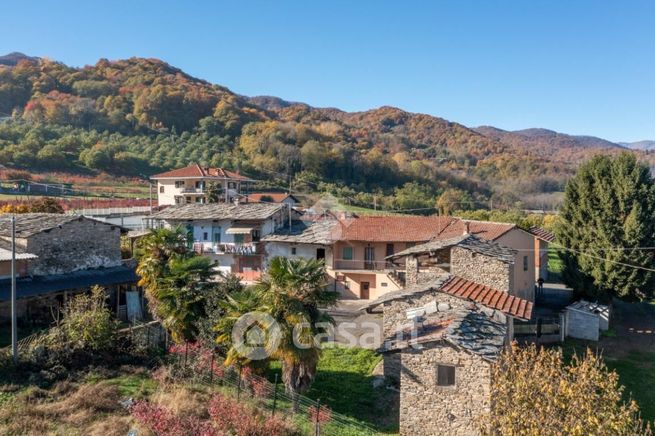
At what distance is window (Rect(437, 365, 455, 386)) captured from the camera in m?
15.6

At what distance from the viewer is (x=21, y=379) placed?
16812mm

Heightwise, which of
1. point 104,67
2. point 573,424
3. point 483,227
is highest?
point 104,67

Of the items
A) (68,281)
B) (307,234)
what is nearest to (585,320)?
(307,234)

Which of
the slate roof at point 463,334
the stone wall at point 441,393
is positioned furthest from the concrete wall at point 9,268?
the stone wall at point 441,393

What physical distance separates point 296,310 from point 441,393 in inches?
217

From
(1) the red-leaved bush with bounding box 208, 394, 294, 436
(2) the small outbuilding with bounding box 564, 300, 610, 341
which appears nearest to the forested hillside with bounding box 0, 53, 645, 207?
(2) the small outbuilding with bounding box 564, 300, 610, 341

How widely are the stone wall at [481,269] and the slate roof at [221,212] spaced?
57.4 ft

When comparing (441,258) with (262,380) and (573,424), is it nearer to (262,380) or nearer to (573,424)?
(262,380)

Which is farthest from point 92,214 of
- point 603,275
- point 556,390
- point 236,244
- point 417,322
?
point 556,390

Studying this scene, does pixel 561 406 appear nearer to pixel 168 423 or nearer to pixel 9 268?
pixel 168 423

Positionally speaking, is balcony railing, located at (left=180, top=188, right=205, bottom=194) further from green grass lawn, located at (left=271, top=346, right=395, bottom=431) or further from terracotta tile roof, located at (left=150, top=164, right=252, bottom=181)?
green grass lawn, located at (left=271, top=346, right=395, bottom=431)

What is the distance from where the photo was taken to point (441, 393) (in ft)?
51.5

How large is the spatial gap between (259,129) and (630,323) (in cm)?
9412

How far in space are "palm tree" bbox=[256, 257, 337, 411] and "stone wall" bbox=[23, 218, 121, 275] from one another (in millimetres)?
15587
